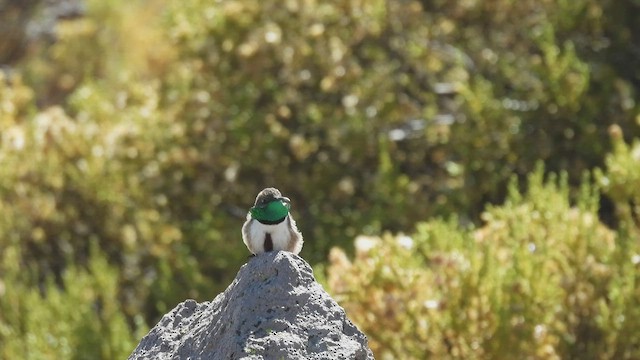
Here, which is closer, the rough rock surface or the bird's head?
the rough rock surface

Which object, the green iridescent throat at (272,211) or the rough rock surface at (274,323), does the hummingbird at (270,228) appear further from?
the rough rock surface at (274,323)

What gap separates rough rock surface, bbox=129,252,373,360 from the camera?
11.6 feet

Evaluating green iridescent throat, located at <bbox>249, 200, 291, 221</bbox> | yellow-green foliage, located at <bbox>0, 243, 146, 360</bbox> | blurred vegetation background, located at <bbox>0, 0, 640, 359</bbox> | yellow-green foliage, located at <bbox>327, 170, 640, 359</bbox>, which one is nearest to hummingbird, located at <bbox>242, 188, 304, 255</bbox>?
green iridescent throat, located at <bbox>249, 200, 291, 221</bbox>

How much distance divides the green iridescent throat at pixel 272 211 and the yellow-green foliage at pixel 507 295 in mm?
1533

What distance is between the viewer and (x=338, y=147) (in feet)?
28.9

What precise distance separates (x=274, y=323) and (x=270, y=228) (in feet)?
1.92

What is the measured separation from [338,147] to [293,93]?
51cm

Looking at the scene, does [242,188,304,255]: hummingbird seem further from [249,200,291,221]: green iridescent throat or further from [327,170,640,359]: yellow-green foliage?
[327,170,640,359]: yellow-green foliage

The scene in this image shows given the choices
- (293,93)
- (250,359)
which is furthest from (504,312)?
(293,93)

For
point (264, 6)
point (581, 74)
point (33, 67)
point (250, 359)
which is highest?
point (33, 67)

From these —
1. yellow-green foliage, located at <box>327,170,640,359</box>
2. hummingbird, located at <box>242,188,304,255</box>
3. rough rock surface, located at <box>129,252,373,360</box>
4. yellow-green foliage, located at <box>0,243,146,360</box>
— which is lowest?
rough rock surface, located at <box>129,252,373,360</box>

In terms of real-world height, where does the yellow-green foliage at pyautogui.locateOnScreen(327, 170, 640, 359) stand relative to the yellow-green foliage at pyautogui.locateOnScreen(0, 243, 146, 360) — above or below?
below

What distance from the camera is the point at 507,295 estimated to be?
558 cm

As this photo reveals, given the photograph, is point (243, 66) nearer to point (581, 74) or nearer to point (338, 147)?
point (338, 147)
